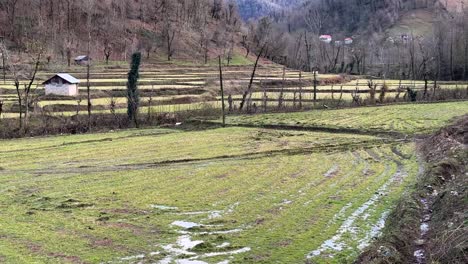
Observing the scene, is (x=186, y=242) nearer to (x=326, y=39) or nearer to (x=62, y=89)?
(x=62, y=89)

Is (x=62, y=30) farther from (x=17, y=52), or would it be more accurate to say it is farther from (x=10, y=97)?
(x=10, y=97)

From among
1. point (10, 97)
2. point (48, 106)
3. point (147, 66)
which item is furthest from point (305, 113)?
point (147, 66)

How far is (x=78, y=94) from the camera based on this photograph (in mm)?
54562

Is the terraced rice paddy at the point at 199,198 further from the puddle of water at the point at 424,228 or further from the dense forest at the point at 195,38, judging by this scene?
the dense forest at the point at 195,38

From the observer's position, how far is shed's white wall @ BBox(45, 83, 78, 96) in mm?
53125

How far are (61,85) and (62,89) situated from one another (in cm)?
45

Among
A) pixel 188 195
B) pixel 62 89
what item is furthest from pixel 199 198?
pixel 62 89

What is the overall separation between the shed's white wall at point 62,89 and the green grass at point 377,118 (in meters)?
19.3

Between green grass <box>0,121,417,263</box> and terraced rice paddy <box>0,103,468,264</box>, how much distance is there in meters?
0.04

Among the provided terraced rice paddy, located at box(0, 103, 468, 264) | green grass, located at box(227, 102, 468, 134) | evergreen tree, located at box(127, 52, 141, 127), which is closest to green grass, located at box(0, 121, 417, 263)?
terraced rice paddy, located at box(0, 103, 468, 264)

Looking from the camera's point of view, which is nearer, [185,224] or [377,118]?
[185,224]

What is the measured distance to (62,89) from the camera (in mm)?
53438

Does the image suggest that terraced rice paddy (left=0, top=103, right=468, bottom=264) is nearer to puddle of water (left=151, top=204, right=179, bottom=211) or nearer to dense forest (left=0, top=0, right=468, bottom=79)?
puddle of water (left=151, top=204, right=179, bottom=211)

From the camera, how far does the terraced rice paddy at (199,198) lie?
11969mm
